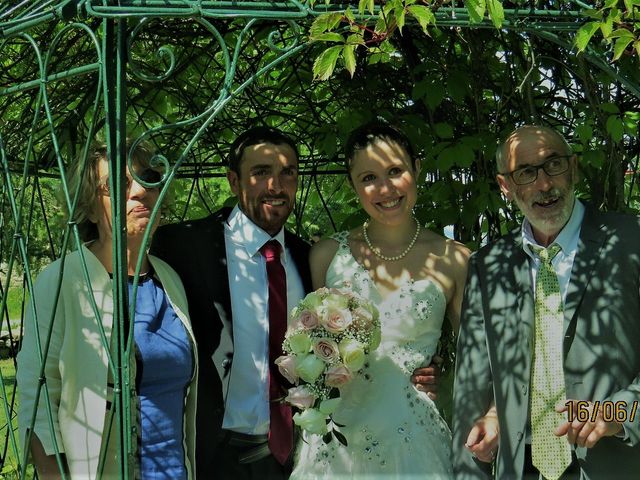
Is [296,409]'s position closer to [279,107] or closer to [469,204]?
[469,204]

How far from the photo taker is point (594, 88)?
3.51 meters

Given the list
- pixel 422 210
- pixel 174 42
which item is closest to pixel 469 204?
pixel 422 210

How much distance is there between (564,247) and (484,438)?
64 centimetres

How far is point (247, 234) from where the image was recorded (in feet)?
10.7

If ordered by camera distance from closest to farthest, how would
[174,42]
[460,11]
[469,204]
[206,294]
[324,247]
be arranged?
[460,11]
[206,294]
[324,247]
[469,204]
[174,42]

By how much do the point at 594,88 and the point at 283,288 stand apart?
1.40m

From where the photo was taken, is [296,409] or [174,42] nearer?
[296,409]

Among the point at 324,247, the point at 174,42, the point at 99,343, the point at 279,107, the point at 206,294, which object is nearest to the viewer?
the point at 99,343

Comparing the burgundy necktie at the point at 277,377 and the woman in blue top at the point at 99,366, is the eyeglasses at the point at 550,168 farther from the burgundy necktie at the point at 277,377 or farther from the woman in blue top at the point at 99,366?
the woman in blue top at the point at 99,366

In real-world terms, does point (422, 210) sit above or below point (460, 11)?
below

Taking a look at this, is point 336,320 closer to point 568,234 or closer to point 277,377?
point 277,377

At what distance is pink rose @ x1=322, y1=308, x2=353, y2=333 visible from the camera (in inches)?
111

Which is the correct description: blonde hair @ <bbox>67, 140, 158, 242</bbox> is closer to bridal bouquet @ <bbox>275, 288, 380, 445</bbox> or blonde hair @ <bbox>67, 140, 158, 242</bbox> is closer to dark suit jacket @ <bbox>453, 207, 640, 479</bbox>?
bridal bouquet @ <bbox>275, 288, 380, 445</bbox>
